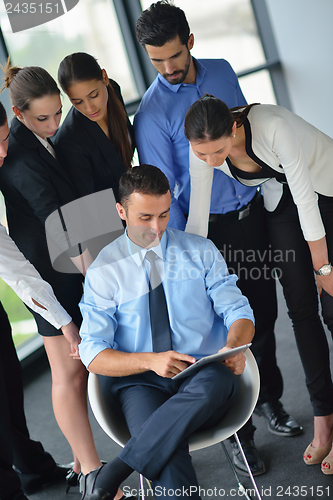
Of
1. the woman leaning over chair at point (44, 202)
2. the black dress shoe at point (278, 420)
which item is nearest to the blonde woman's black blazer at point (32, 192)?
the woman leaning over chair at point (44, 202)

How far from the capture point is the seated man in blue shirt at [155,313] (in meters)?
1.54

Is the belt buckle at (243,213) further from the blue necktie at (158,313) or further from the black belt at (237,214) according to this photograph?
the blue necktie at (158,313)

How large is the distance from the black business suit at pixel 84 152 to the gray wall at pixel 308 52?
3.13 m

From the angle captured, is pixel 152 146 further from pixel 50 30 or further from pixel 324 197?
pixel 50 30

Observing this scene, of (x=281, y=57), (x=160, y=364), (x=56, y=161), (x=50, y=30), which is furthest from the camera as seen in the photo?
(x=281, y=57)

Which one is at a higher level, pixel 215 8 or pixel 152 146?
pixel 215 8

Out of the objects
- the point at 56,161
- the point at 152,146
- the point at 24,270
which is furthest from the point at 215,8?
the point at 24,270

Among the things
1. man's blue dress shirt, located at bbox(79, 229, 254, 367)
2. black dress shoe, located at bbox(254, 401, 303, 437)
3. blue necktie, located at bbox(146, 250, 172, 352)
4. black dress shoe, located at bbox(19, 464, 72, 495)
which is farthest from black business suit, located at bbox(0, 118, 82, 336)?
black dress shoe, located at bbox(254, 401, 303, 437)

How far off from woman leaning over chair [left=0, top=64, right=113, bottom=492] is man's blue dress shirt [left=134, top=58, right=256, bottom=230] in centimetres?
41

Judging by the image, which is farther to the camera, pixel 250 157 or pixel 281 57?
pixel 281 57

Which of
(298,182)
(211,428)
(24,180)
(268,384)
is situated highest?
(24,180)

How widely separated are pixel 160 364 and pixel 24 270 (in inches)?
24.0

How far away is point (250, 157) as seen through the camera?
178 cm

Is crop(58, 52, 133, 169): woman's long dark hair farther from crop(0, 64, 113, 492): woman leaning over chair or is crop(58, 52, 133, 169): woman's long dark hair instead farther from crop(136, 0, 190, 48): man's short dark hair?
crop(136, 0, 190, 48): man's short dark hair
